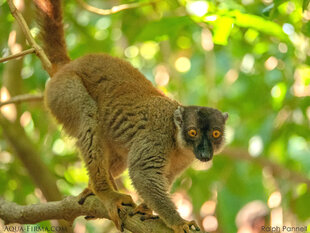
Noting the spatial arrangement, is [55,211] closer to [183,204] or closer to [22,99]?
[22,99]

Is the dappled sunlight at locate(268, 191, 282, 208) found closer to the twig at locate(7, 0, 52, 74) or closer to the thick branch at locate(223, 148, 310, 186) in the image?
the thick branch at locate(223, 148, 310, 186)

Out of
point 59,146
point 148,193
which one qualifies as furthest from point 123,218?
point 59,146

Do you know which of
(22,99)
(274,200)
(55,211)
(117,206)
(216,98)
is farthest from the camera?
(274,200)

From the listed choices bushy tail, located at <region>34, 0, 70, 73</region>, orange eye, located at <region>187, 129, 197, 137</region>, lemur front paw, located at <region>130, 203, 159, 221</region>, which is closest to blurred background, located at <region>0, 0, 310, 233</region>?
bushy tail, located at <region>34, 0, 70, 73</region>

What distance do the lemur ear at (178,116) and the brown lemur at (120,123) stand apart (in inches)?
0.5

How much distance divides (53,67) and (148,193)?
2.15 meters

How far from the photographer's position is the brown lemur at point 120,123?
17.3 ft

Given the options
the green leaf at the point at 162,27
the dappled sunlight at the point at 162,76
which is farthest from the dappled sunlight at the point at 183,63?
the green leaf at the point at 162,27

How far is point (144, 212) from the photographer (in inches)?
187

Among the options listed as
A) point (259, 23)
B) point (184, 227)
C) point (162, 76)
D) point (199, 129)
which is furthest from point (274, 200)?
point (184, 227)

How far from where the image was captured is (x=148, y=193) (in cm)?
503

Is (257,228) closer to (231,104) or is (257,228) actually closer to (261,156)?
(261,156)

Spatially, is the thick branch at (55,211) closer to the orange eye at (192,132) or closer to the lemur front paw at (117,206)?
the lemur front paw at (117,206)

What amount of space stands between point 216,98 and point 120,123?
419 centimetres
